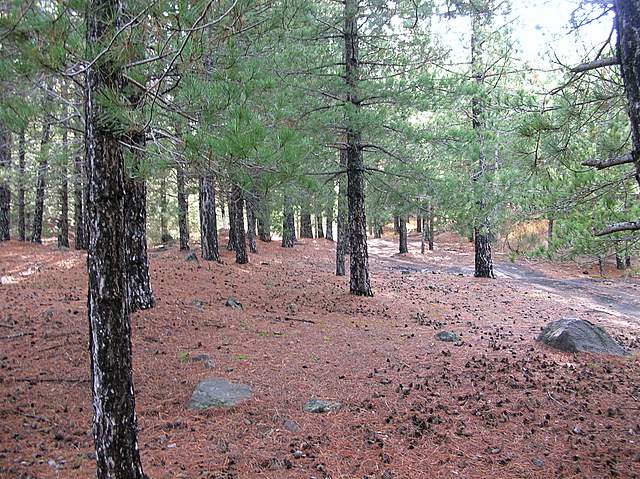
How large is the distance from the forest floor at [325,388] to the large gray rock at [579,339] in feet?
0.77

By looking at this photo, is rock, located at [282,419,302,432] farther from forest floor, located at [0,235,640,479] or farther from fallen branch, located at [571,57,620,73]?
fallen branch, located at [571,57,620,73]

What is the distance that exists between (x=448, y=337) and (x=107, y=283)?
633cm

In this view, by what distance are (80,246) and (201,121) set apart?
1679 centimetres

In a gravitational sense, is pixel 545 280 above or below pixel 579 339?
below

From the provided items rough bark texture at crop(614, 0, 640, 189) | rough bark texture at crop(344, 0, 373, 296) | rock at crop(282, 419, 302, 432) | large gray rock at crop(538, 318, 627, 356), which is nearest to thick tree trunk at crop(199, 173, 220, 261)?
rough bark texture at crop(344, 0, 373, 296)

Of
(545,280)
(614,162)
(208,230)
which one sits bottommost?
(545,280)

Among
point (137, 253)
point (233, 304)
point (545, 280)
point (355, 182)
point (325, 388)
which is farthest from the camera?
point (545, 280)

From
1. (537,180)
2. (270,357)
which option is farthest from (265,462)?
(537,180)

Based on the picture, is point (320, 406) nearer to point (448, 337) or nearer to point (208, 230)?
point (448, 337)

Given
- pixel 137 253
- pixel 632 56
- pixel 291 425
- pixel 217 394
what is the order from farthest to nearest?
pixel 137 253 → pixel 217 394 → pixel 291 425 → pixel 632 56

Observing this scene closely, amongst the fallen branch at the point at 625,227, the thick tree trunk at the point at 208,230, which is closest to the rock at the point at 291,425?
the fallen branch at the point at 625,227

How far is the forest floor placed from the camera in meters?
4.14

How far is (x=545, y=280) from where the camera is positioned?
17594 millimetres

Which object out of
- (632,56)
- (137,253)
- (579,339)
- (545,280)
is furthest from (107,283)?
(545,280)
